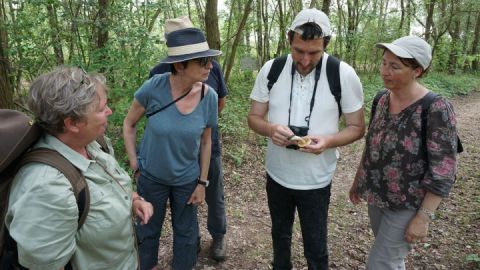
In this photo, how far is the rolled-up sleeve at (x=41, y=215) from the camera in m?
1.33

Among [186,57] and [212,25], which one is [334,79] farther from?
[212,25]

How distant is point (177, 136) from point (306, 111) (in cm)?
93

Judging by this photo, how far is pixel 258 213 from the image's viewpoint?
4.69 meters

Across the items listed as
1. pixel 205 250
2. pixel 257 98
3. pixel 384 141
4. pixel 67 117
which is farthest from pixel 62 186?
pixel 205 250

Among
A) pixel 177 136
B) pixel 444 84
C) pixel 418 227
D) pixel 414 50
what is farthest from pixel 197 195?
pixel 444 84

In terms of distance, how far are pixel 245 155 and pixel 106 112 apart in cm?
475

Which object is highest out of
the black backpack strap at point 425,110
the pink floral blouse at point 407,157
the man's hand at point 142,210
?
the black backpack strap at point 425,110

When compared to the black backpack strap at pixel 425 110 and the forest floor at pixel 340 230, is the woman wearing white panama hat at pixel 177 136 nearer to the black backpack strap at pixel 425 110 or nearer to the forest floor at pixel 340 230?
the forest floor at pixel 340 230

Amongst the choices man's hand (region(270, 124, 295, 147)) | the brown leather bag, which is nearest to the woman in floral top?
man's hand (region(270, 124, 295, 147))

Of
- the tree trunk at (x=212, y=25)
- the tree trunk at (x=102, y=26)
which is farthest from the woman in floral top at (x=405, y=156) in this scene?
the tree trunk at (x=212, y=25)

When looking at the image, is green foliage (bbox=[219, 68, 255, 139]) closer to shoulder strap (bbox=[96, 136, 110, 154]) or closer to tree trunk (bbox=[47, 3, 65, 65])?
tree trunk (bbox=[47, 3, 65, 65])

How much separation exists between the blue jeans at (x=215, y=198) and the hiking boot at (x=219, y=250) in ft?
0.17

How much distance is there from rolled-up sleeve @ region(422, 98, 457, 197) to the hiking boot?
7.21 ft

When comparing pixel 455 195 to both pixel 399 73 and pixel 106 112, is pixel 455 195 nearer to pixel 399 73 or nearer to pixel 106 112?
pixel 399 73
